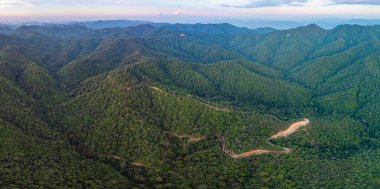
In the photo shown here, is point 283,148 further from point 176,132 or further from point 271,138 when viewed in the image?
point 176,132


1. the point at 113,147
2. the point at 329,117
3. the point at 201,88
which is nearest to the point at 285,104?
the point at 329,117

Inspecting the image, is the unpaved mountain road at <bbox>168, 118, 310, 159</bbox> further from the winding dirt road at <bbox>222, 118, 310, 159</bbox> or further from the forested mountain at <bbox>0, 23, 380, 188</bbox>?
the forested mountain at <bbox>0, 23, 380, 188</bbox>

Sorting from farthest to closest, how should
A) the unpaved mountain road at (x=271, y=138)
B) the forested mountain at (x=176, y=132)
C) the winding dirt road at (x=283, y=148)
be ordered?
the unpaved mountain road at (x=271, y=138) → the winding dirt road at (x=283, y=148) → the forested mountain at (x=176, y=132)

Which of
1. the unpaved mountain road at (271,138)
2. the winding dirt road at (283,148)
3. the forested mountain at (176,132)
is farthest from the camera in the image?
the unpaved mountain road at (271,138)

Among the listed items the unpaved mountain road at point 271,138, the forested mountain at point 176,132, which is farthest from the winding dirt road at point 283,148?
the forested mountain at point 176,132

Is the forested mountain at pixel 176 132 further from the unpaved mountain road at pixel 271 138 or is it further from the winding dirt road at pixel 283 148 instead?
the winding dirt road at pixel 283 148

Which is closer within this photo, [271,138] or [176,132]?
[271,138]

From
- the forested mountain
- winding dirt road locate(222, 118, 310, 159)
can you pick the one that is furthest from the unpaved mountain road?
the forested mountain

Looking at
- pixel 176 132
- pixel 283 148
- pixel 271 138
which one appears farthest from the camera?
pixel 176 132

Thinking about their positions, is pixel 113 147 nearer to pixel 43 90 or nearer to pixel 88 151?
pixel 88 151

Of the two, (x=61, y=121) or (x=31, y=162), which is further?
(x=61, y=121)

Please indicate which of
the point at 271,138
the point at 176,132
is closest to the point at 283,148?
the point at 271,138
